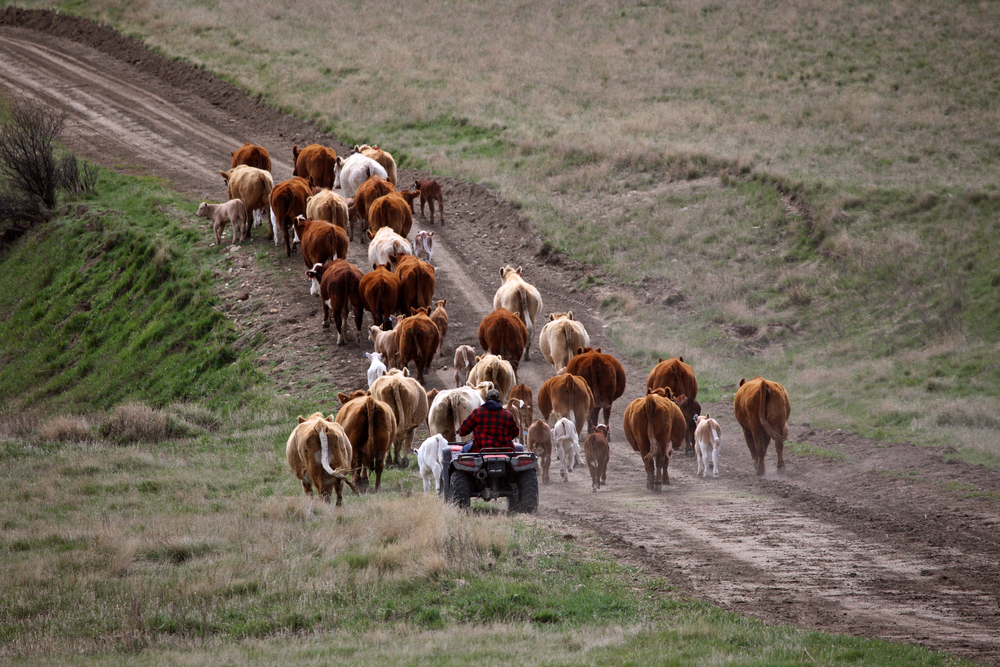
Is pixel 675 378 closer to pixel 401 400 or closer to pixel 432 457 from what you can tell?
pixel 401 400

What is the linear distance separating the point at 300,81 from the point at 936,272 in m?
27.5

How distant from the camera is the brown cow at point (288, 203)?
78.3 ft

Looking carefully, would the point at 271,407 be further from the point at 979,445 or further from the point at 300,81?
the point at 300,81

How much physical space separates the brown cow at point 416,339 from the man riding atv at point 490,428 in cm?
606

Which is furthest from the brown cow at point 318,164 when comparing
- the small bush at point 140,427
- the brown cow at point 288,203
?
the small bush at point 140,427

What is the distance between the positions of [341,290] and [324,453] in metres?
8.59

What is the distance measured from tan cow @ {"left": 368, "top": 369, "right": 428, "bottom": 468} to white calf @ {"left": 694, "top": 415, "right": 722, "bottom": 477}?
4172mm

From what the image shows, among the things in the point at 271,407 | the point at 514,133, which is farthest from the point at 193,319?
the point at 514,133

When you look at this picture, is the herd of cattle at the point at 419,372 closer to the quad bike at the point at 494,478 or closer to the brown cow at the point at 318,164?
the brown cow at the point at 318,164

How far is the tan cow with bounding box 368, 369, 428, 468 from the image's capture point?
1420 centimetres

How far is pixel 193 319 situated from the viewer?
23812 mm

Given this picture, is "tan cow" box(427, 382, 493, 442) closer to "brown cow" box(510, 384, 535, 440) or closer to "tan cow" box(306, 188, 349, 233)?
"brown cow" box(510, 384, 535, 440)

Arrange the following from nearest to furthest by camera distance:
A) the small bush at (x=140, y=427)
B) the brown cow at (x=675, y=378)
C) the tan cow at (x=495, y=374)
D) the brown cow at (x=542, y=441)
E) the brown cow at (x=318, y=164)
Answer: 1. the brown cow at (x=542, y=441)
2. the brown cow at (x=675, y=378)
3. the tan cow at (x=495, y=374)
4. the small bush at (x=140, y=427)
5. the brown cow at (x=318, y=164)

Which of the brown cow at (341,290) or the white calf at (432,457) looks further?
the brown cow at (341,290)
